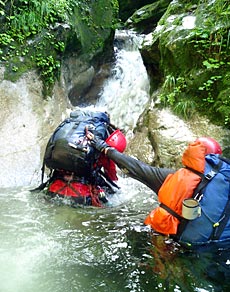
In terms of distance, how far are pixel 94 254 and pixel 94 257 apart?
0.20 ft

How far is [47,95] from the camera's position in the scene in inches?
301

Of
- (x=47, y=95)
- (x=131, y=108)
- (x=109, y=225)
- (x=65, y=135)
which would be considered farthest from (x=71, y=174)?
(x=131, y=108)

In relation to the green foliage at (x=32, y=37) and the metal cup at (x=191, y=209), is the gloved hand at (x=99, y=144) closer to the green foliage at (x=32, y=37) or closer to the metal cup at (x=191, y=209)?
the metal cup at (x=191, y=209)

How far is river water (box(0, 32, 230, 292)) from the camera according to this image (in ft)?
9.57

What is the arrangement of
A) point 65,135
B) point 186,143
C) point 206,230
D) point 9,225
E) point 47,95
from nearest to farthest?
point 206,230, point 9,225, point 65,135, point 186,143, point 47,95

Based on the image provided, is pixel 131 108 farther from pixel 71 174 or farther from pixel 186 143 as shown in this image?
pixel 71 174

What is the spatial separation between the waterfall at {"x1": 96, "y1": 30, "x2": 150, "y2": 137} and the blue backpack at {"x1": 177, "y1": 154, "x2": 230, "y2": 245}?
4.32 meters

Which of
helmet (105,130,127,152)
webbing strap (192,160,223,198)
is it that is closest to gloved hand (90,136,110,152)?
helmet (105,130,127,152)

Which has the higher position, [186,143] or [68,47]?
[68,47]

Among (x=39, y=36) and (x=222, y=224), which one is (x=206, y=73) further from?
(x=39, y=36)

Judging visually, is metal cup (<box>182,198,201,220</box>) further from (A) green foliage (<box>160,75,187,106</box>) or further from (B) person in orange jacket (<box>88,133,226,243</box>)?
(A) green foliage (<box>160,75,187,106</box>)

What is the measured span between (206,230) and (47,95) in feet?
17.2

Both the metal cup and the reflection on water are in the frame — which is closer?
the reflection on water

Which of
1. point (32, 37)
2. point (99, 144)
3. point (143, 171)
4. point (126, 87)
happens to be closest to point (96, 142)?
point (99, 144)
